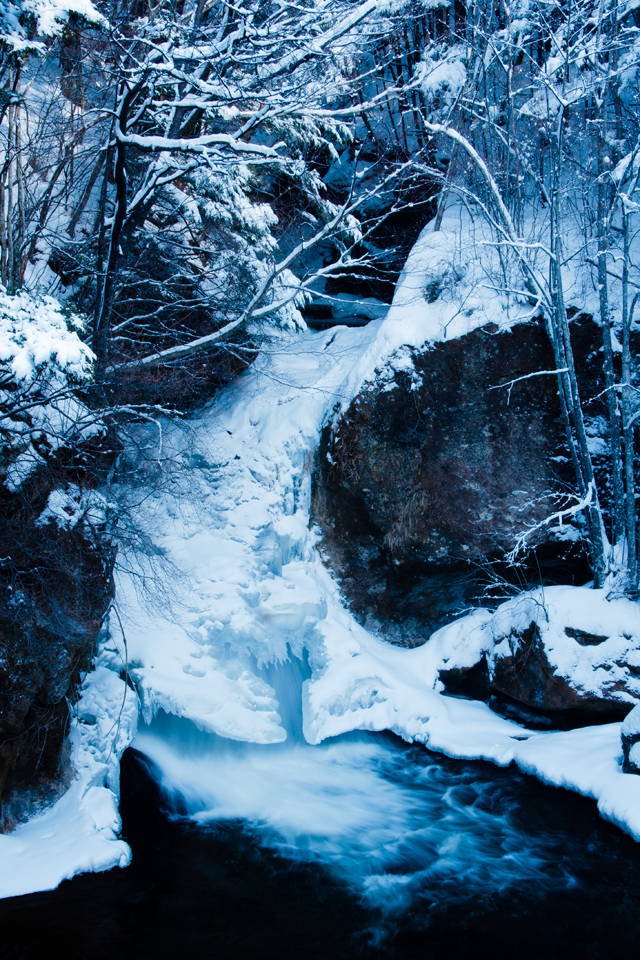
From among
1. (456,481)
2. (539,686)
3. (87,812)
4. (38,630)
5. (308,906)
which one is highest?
(456,481)

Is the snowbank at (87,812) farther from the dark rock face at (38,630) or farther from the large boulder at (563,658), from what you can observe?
the large boulder at (563,658)

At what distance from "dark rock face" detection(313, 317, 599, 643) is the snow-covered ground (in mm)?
425

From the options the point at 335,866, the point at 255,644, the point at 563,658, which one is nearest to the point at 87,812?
the point at 335,866

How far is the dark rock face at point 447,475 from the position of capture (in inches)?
311

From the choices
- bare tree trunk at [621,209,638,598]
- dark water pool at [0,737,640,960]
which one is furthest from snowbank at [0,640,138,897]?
bare tree trunk at [621,209,638,598]

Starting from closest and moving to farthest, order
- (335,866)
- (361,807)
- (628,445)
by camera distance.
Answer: (335,866), (361,807), (628,445)

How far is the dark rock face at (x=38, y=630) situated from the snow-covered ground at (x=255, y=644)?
0.40 m

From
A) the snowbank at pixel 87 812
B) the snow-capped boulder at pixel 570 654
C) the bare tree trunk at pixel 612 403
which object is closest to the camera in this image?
the snowbank at pixel 87 812

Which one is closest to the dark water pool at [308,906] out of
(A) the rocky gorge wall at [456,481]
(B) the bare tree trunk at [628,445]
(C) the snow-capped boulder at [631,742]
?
(C) the snow-capped boulder at [631,742]

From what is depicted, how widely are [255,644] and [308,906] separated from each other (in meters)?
3.40

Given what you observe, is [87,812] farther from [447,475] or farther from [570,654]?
[447,475]

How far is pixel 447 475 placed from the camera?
26.8 feet

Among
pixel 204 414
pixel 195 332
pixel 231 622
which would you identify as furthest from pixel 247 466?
pixel 231 622

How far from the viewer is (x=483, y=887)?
4562mm
